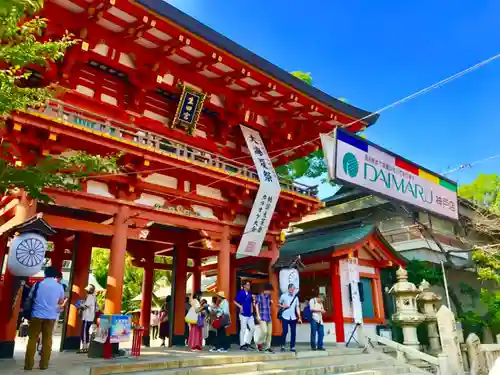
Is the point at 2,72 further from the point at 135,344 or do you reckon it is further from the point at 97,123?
the point at 135,344

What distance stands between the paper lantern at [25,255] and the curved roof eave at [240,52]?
5.45 m

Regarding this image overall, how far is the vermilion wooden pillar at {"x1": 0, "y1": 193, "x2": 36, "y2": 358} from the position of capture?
820cm

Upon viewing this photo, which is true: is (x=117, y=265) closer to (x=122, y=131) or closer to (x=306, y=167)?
(x=122, y=131)

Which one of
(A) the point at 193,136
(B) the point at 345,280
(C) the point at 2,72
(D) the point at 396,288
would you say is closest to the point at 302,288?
(B) the point at 345,280

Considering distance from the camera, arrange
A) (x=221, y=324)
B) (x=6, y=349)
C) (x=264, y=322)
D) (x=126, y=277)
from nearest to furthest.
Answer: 1. (x=6, y=349)
2. (x=221, y=324)
3. (x=264, y=322)
4. (x=126, y=277)

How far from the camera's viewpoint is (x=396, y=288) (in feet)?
46.8

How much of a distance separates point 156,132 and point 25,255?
15.7 feet

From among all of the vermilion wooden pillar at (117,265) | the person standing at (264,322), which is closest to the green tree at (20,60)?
the vermilion wooden pillar at (117,265)

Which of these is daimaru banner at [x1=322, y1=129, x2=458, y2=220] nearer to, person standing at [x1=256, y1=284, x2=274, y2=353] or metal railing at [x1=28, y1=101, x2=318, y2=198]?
metal railing at [x1=28, y1=101, x2=318, y2=198]

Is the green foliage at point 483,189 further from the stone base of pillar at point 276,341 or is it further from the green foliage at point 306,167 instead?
the stone base of pillar at point 276,341

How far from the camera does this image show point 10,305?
825cm

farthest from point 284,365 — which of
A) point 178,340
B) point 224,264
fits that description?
point 178,340

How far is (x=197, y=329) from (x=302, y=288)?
722cm

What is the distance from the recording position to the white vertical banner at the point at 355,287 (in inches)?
577
